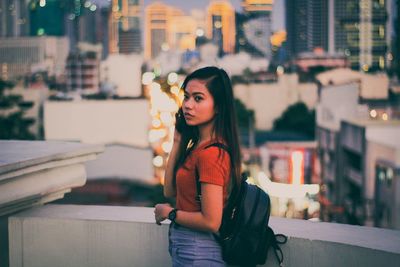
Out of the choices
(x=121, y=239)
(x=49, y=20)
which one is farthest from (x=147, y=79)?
(x=49, y=20)

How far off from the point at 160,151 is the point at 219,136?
54.1 m

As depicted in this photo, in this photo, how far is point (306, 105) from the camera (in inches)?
3423

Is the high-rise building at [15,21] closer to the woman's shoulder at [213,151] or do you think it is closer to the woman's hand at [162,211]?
the woman's hand at [162,211]

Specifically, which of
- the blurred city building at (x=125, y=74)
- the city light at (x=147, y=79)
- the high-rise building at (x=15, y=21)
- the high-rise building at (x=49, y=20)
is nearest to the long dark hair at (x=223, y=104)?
the blurred city building at (x=125, y=74)

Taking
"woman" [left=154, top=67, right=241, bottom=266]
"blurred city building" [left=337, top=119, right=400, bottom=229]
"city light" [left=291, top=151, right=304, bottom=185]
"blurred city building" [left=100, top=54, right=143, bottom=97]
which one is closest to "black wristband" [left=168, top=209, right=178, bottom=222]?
"woman" [left=154, top=67, right=241, bottom=266]

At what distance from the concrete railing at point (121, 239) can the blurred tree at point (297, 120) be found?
251ft

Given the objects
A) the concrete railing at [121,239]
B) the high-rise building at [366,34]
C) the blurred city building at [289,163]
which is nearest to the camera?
the concrete railing at [121,239]

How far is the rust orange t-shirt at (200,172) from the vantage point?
2346mm

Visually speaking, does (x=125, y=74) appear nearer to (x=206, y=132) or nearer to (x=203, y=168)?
(x=206, y=132)

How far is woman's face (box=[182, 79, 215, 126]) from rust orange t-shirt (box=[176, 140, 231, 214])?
105 mm

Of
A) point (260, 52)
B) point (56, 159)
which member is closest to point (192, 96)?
point (56, 159)

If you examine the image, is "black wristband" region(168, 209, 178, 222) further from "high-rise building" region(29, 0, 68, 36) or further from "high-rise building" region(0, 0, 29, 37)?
"high-rise building" region(0, 0, 29, 37)

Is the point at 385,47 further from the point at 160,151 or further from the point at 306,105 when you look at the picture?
the point at 160,151

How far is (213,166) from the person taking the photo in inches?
92.6
